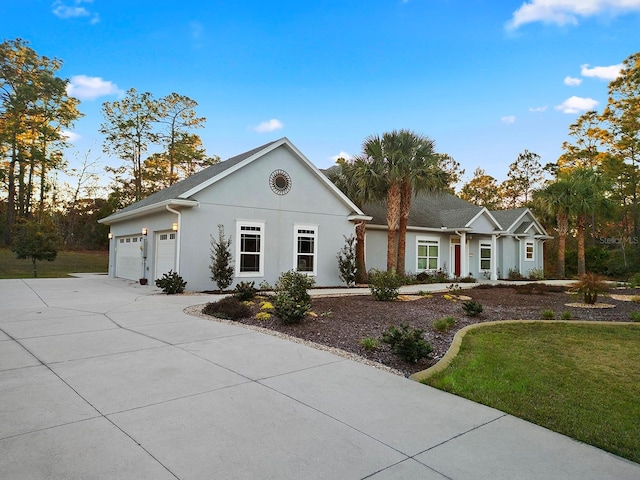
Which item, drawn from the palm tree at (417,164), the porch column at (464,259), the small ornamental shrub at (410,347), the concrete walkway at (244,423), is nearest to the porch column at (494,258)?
the porch column at (464,259)

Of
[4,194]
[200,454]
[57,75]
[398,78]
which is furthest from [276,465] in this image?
[4,194]

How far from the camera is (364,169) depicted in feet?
55.5

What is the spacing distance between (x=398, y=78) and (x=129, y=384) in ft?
53.3

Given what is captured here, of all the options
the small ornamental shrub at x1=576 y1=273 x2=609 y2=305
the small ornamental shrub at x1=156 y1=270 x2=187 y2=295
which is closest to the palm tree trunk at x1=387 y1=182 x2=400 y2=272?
the small ornamental shrub at x1=576 y1=273 x2=609 y2=305

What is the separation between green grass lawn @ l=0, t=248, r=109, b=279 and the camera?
70.2 feet

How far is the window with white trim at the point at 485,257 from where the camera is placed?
22469mm

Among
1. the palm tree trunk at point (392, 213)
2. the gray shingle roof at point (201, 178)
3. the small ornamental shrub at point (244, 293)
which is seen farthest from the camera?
the palm tree trunk at point (392, 213)

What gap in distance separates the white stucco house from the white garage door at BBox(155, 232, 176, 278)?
4cm

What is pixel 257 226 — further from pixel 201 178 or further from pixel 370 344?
pixel 370 344

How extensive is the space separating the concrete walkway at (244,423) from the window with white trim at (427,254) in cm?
1579

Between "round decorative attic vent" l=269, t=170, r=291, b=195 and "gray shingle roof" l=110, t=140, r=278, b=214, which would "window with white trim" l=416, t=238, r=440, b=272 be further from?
"gray shingle roof" l=110, t=140, r=278, b=214

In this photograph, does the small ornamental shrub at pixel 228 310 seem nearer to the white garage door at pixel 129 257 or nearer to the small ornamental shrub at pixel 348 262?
the small ornamental shrub at pixel 348 262

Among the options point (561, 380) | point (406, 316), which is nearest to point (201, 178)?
point (406, 316)

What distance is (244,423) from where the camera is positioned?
10.7ft
